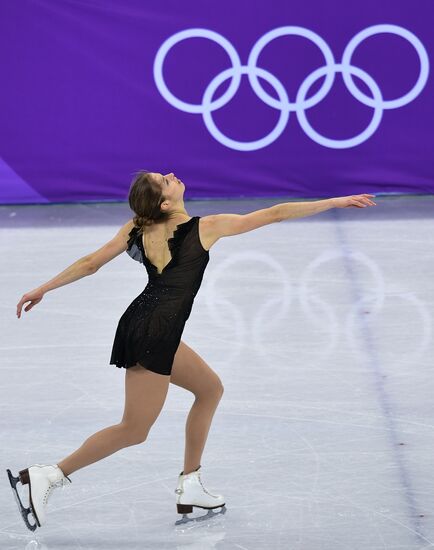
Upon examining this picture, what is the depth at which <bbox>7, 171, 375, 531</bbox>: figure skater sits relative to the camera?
5.01m

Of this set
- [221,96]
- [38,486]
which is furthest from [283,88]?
[38,486]

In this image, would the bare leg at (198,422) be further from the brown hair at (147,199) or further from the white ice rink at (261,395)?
the brown hair at (147,199)

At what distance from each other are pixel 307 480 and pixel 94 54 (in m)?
7.07

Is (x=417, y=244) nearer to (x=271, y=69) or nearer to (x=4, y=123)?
(x=271, y=69)

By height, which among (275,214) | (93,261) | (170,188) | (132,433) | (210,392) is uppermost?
(170,188)

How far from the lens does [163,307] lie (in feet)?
16.6

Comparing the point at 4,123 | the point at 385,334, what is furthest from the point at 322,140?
the point at 385,334

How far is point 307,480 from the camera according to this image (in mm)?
5723

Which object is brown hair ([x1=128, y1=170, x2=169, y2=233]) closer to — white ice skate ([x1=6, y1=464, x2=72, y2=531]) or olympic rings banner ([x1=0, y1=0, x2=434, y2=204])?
Result: white ice skate ([x1=6, y1=464, x2=72, y2=531])

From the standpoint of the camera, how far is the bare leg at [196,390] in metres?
5.19

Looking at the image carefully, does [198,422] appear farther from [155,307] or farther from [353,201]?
[353,201]

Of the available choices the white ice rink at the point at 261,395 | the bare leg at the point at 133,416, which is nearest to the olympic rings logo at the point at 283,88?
the white ice rink at the point at 261,395

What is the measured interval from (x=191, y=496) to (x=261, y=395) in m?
1.63

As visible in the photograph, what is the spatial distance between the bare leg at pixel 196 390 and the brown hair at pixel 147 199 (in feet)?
1.87
